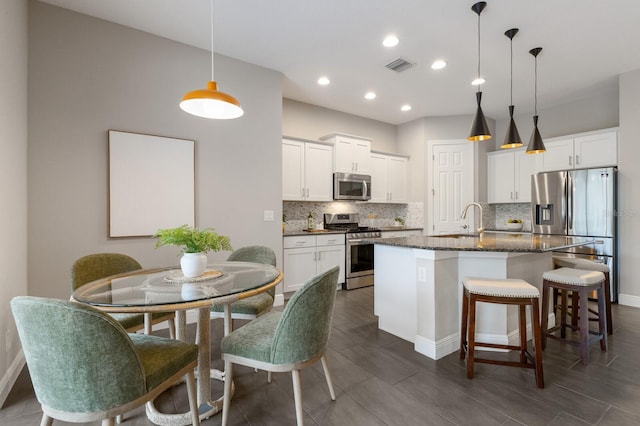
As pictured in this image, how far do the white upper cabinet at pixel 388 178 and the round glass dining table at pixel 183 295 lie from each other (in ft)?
12.5

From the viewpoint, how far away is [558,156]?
4695 millimetres

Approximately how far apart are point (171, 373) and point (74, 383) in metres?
0.37

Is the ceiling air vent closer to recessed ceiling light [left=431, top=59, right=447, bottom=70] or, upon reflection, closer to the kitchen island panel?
recessed ceiling light [left=431, top=59, right=447, bottom=70]

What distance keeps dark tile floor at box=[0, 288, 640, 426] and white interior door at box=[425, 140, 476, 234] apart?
3.12 m

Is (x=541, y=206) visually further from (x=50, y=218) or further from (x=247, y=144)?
(x=50, y=218)

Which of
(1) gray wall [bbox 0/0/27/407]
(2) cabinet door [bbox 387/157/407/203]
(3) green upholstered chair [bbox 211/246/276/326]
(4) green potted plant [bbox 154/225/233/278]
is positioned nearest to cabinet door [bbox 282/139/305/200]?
(3) green upholstered chair [bbox 211/246/276/326]

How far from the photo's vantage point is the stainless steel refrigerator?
393 cm

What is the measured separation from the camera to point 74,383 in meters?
1.14

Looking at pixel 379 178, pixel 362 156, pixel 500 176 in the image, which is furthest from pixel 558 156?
pixel 362 156

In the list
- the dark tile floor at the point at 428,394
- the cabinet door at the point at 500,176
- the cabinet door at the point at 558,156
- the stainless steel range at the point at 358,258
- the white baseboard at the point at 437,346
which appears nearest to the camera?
the dark tile floor at the point at 428,394

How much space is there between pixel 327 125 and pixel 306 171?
3.76ft

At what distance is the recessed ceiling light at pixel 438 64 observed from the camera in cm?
361

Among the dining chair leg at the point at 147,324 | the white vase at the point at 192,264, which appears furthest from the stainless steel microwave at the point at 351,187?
the dining chair leg at the point at 147,324

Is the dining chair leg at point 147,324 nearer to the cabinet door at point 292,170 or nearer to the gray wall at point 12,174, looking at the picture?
the gray wall at point 12,174
